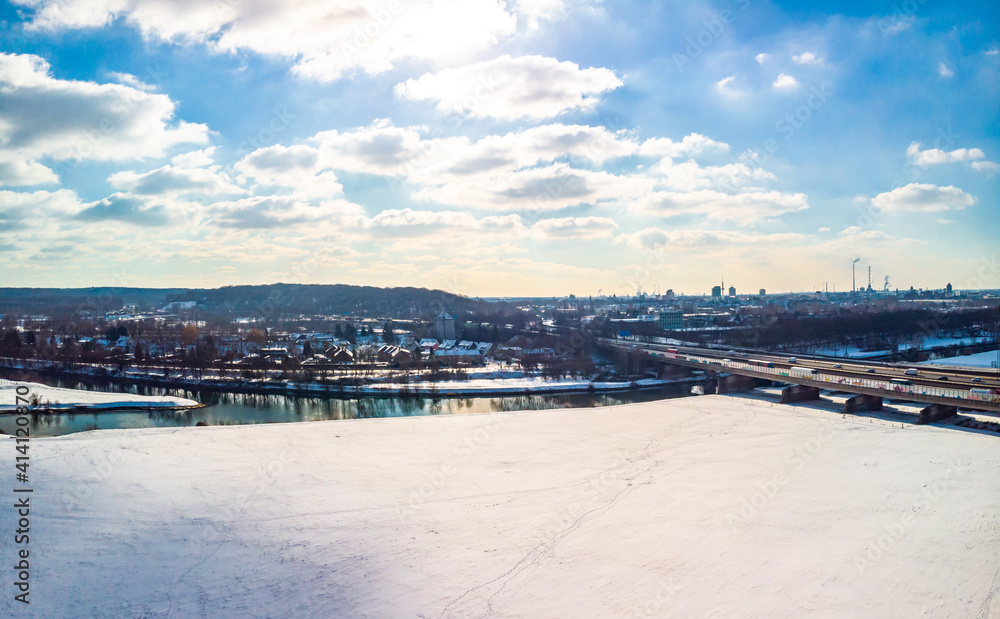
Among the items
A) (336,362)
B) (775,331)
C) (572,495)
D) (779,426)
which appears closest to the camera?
(572,495)

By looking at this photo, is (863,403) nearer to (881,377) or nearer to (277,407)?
(881,377)

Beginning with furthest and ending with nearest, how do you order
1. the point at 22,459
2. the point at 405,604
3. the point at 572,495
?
the point at 22,459 → the point at 572,495 → the point at 405,604

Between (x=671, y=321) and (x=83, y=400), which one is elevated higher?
(x=671, y=321)

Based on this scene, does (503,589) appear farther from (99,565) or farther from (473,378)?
(473,378)

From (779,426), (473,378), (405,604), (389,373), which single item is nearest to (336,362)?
(389,373)

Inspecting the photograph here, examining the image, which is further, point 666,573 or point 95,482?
point 95,482
